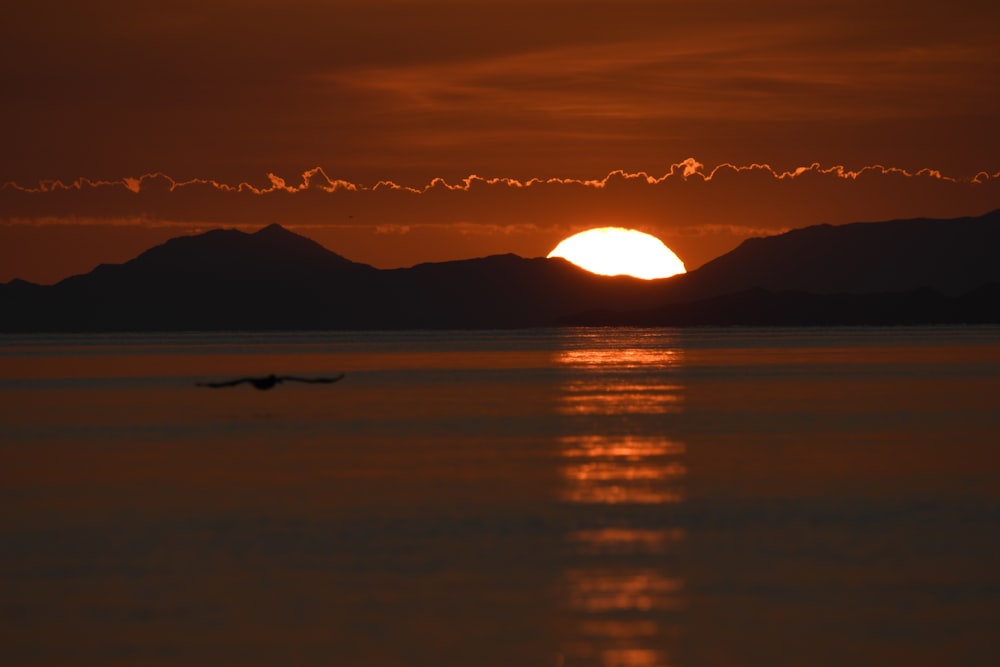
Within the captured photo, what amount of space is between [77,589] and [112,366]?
446 feet

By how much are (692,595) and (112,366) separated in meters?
140

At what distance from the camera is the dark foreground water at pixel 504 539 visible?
2498cm

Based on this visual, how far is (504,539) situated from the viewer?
113 ft

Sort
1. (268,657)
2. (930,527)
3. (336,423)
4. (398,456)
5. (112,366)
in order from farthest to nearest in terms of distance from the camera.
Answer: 1. (112,366)
2. (336,423)
3. (398,456)
4. (930,527)
5. (268,657)

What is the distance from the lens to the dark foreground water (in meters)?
25.0

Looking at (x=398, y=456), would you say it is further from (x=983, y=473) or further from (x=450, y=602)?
(x=450, y=602)

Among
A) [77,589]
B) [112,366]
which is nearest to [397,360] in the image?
[112,366]

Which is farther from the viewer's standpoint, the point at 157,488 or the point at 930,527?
the point at 157,488

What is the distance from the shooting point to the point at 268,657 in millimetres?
24062

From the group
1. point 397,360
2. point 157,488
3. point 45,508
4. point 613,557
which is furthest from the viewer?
point 397,360

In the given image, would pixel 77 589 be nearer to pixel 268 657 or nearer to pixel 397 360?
pixel 268 657

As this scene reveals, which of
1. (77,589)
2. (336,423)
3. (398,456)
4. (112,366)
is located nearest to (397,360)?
(112,366)

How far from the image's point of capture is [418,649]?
80.2ft

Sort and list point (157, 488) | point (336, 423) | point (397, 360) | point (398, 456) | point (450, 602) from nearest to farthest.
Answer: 1. point (450, 602)
2. point (157, 488)
3. point (398, 456)
4. point (336, 423)
5. point (397, 360)
